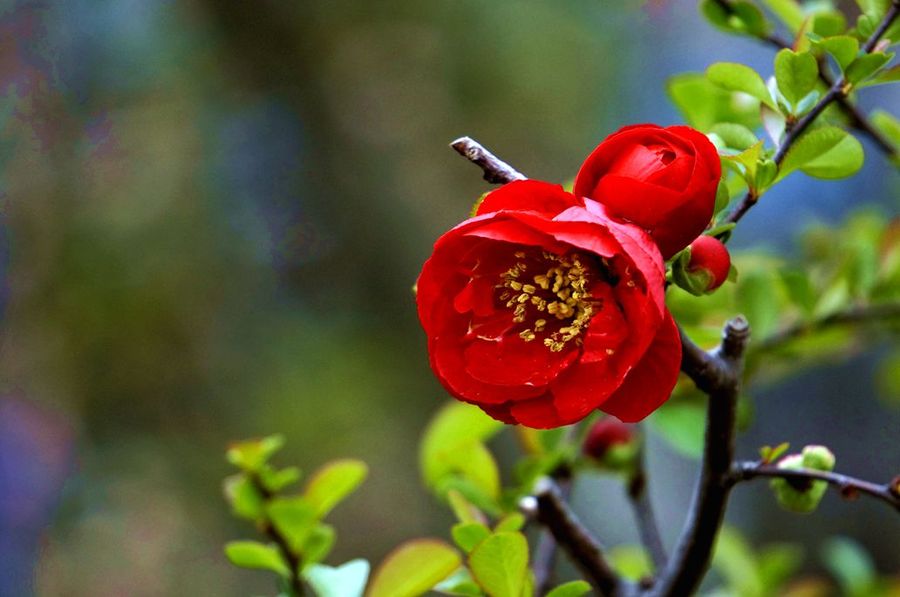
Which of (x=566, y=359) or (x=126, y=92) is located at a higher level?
(x=566, y=359)

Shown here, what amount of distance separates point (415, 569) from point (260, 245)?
4.86ft

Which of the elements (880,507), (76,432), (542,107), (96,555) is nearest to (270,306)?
(76,432)

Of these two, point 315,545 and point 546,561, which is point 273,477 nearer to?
point 315,545

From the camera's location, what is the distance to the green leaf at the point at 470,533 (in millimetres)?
406

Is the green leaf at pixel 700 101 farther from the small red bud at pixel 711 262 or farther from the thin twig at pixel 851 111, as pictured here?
the small red bud at pixel 711 262

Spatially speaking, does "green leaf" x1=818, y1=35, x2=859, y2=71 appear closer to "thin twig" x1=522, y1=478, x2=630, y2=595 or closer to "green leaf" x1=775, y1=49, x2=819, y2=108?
"green leaf" x1=775, y1=49, x2=819, y2=108

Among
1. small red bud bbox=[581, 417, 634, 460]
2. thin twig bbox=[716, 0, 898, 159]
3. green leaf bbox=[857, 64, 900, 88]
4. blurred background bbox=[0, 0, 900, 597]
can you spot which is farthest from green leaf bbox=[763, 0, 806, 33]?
blurred background bbox=[0, 0, 900, 597]

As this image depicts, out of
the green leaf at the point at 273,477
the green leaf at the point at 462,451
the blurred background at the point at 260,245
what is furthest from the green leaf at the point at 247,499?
the blurred background at the point at 260,245

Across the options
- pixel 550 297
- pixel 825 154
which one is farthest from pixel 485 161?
pixel 825 154

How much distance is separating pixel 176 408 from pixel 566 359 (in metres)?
1.52

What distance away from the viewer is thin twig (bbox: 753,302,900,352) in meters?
0.66

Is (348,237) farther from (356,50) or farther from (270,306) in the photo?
(356,50)

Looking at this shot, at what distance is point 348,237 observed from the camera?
1899 mm

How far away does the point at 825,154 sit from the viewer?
399 mm
